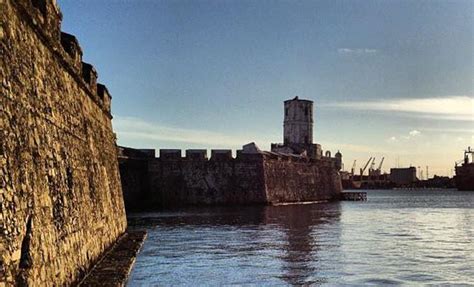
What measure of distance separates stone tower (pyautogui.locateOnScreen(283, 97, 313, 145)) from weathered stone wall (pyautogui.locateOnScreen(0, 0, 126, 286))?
66.4 m

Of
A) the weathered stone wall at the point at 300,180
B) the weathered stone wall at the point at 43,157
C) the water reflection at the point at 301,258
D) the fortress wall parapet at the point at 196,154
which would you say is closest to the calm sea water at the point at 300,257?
the water reflection at the point at 301,258

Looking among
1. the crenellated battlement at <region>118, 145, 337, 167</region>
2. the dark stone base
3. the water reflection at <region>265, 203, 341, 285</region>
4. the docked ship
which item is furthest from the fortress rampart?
the docked ship

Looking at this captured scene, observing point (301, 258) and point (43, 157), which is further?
point (301, 258)

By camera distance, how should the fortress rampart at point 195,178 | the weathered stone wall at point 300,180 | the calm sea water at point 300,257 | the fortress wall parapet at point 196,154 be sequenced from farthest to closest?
the weathered stone wall at point 300,180, the fortress wall parapet at point 196,154, the fortress rampart at point 195,178, the calm sea water at point 300,257

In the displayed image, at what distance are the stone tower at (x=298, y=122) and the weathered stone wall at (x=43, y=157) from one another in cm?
6637

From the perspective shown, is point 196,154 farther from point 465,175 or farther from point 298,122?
point 465,175

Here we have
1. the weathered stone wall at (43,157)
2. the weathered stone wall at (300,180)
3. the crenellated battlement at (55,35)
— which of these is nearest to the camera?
the weathered stone wall at (43,157)

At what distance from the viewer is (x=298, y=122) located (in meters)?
78.1

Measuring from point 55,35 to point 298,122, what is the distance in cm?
6953

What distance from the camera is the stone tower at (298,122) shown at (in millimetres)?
78062

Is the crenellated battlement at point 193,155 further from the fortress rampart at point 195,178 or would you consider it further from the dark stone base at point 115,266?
the dark stone base at point 115,266

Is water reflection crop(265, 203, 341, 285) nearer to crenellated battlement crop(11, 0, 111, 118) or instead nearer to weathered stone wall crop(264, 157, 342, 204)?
crenellated battlement crop(11, 0, 111, 118)

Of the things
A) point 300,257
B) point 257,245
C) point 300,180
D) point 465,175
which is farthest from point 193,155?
point 465,175

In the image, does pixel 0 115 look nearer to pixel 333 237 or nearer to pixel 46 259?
pixel 46 259
